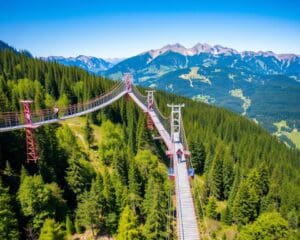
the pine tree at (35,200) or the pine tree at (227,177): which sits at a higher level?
the pine tree at (35,200)

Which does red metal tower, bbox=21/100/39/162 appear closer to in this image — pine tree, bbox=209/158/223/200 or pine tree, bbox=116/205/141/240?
pine tree, bbox=116/205/141/240

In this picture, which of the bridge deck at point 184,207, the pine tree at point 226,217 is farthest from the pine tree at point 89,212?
the pine tree at point 226,217

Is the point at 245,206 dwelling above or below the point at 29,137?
below

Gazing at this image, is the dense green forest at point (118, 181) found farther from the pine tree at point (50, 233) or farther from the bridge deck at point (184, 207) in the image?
the bridge deck at point (184, 207)

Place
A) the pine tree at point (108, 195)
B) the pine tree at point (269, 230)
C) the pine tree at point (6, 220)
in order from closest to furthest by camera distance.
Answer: the pine tree at point (6, 220) → the pine tree at point (269, 230) → the pine tree at point (108, 195)

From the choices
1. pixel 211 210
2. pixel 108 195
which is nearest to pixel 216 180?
pixel 211 210

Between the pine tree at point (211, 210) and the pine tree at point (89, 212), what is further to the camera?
the pine tree at point (211, 210)

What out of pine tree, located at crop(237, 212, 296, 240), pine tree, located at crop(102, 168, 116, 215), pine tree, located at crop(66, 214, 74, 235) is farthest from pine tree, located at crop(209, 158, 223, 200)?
pine tree, located at crop(66, 214, 74, 235)

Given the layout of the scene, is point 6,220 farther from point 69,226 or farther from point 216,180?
point 216,180
